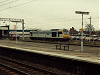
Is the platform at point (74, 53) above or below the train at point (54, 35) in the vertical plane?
below

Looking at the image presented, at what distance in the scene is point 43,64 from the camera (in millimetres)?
12555

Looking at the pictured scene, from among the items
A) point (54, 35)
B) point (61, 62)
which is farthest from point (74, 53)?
point (54, 35)

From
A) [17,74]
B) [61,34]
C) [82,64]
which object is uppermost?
[61,34]

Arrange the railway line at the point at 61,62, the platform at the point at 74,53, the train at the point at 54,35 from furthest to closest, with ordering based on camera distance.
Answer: the train at the point at 54,35
the platform at the point at 74,53
the railway line at the point at 61,62

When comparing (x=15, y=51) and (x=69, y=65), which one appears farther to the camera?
(x=15, y=51)

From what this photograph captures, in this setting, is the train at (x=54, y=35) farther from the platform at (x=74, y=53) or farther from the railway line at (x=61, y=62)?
the railway line at (x=61, y=62)

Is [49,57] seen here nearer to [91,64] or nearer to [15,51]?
[91,64]

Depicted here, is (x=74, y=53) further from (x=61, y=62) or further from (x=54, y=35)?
(x=54, y=35)

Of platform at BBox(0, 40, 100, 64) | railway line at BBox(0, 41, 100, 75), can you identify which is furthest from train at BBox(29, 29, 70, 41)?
railway line at BBox(0, 41, 100, 75)

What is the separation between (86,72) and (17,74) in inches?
188

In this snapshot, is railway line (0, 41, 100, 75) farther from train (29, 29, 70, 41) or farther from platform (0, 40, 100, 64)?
train (29, 29, 70, 41)

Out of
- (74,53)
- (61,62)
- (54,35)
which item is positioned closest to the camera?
(61,62)

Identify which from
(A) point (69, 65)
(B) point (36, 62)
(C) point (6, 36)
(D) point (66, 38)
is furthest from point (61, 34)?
(A) point (69, 65)

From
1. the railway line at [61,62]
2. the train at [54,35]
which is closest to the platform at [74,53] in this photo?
the railway line at [61,62]
